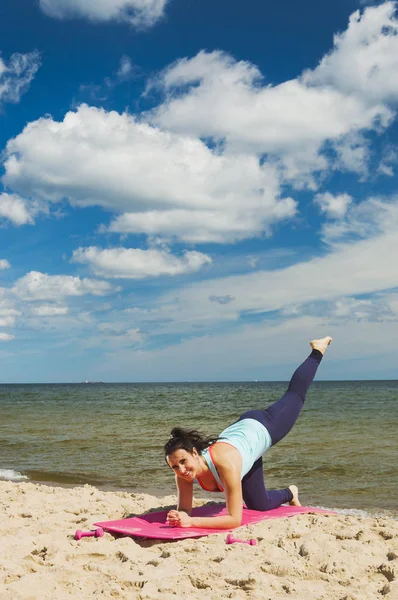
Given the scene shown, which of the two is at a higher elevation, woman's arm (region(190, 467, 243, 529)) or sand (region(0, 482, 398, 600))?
woman's arm (region(190, 467, 243, 529))

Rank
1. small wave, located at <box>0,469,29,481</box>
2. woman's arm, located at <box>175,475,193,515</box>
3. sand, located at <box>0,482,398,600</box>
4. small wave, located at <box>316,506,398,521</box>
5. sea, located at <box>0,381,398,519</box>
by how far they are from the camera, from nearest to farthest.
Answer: sand, located at <box>0,482,398,600</box> < woman's arm, located at <box>175,475,193,515</box> < small wave, located at <box>316,506,398,521</box> < sea, located at <box>0,381,398,519</box> < small wave, located at <box>0,469,29,481</box>

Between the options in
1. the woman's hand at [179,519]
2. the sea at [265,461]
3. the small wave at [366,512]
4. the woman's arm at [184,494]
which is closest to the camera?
the woman's hand at [179,519]

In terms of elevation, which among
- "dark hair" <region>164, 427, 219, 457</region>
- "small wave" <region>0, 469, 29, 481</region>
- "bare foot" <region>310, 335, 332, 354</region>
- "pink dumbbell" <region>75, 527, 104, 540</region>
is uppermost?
"bare foot" <region>310, 335, 332, 354</region>

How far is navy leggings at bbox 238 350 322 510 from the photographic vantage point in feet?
19.3

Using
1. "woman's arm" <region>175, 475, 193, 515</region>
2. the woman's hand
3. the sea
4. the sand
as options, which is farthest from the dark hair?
the sea

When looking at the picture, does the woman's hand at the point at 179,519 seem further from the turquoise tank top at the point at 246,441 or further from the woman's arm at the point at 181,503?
the turquoise tank top at the point at 246,441

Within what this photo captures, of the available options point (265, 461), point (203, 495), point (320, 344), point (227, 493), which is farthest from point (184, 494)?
point (265, 461)

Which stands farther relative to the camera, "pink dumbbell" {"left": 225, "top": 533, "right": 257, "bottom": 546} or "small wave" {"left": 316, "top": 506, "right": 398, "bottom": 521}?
"small wave" {"left": 316, "top": 506, "right": 398, "bottom": 521}

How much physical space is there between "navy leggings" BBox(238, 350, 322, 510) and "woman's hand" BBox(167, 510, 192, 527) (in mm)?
894

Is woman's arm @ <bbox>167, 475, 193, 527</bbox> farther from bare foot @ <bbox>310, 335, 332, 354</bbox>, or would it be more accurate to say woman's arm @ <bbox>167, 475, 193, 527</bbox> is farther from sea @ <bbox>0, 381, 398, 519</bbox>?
sea @ <bbox>0, 381, 398, 519</bbox>

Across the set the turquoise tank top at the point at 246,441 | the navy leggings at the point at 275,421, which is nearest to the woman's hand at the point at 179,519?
the turquoise tank top at the point at 246,441

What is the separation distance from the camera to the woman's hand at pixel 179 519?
17.3 feet

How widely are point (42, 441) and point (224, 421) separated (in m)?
9.46

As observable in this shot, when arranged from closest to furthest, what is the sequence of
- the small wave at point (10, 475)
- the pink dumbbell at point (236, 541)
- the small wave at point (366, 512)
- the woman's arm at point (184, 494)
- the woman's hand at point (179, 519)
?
the pink dumbbell at point (236, 541) → the woman's hand at point (179, 519) → the woman's arm at point (184, 494) → the small wave at point (366, 512) → the small wave at point (10, 475)
